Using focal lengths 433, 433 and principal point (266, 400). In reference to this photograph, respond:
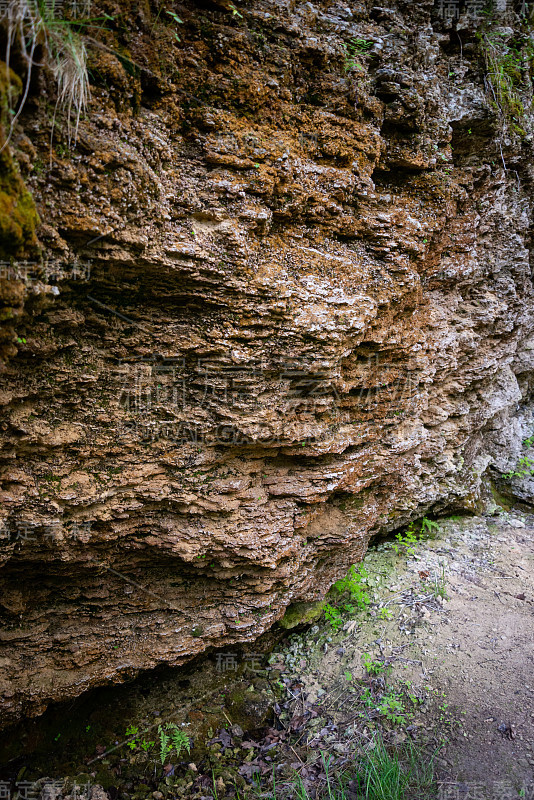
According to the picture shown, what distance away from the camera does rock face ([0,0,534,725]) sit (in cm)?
233

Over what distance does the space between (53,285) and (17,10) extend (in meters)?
1.09

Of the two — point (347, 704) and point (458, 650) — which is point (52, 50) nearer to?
point (347, 704)

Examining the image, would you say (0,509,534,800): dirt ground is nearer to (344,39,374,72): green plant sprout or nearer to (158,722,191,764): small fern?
(158,722,191,764): small fern

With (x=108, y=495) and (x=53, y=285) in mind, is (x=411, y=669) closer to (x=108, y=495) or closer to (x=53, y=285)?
(x=108, y=495)

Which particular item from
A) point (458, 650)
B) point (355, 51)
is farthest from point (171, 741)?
point (355, 51)

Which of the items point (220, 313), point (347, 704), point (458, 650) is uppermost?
point (220, 313)

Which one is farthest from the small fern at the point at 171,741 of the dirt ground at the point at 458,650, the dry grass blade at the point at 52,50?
the dry grass blade at the point at 52,50

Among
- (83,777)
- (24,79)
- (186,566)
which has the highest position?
(24,79)

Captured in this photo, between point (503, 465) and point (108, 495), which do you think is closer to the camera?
point (108, 495)

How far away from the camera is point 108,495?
2.82 metres

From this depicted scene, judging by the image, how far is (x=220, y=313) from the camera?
2791 millimetres

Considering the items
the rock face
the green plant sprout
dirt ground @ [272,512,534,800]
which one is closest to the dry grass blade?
the rock face

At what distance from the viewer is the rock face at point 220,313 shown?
7.64 ft

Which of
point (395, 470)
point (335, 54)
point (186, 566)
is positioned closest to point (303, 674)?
point (186, 566)
